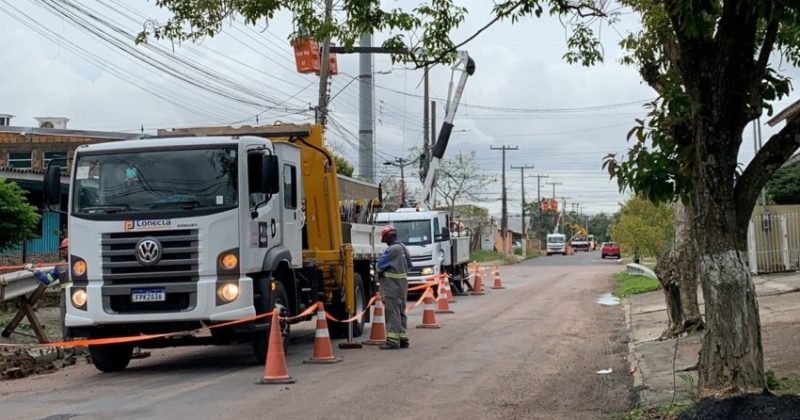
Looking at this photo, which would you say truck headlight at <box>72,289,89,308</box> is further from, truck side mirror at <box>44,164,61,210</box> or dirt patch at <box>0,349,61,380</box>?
dirt patch at <box>0,349,61,380</box>

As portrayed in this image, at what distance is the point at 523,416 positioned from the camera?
8547 mm

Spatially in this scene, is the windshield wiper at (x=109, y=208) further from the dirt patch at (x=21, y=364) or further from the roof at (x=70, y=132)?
the roof at (x=70, y=132)

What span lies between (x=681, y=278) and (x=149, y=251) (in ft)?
26.4

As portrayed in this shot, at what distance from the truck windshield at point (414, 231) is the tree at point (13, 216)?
11.8 meters

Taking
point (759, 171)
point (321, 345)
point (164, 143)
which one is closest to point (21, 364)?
point (164, 143)

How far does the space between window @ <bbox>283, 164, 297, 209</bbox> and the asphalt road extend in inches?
88.9

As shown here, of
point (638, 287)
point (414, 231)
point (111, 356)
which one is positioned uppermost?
A: point (414, 231)

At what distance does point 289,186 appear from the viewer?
503 inches

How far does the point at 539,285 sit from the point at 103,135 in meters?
18.8

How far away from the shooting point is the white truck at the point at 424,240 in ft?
85.5

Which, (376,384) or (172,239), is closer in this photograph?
(376,384)

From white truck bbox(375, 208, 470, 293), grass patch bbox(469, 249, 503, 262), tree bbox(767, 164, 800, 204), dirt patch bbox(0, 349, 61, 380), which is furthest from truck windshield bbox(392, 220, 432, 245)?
grass patch bbox(469, 249, 503, 262)

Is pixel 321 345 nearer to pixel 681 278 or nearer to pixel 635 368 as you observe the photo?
pixel 635 368

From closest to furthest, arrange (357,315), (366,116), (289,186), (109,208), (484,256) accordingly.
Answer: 1. (109,208)
2. (289,186)
3. (357,315)
4. (366,116)
5. (484,256)
